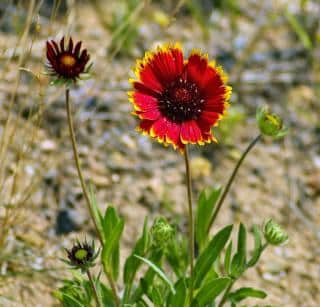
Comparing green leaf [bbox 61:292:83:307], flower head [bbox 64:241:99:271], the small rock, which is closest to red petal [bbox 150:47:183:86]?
flower head [bbox 64:241:99:271]

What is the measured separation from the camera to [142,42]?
9.98ft

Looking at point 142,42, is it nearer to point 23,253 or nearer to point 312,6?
point 312,6

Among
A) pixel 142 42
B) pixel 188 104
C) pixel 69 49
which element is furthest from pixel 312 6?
pixel 69 49

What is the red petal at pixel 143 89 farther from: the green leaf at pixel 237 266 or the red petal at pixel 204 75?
the green leaf at pixel 237 266

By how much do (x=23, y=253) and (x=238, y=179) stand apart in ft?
3.18

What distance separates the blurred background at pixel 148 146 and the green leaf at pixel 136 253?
22 centimetres

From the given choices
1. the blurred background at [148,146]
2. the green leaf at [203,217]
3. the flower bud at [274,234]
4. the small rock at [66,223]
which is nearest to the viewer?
the flower bud at [274,234]

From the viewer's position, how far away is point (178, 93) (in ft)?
5.56

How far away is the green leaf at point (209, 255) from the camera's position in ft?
5.74

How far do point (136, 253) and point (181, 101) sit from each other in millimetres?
470

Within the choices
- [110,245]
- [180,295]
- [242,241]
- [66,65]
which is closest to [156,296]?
[180,295]

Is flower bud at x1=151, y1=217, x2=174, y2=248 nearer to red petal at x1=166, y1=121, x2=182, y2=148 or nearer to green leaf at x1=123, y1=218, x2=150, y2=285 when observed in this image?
green leaf at x1=123, y1=218, x2=150, y2=285

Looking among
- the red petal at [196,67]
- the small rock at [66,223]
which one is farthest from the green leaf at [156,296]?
the small rock at [66,223]

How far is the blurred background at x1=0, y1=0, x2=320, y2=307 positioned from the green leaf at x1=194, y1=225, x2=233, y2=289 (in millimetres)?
370
